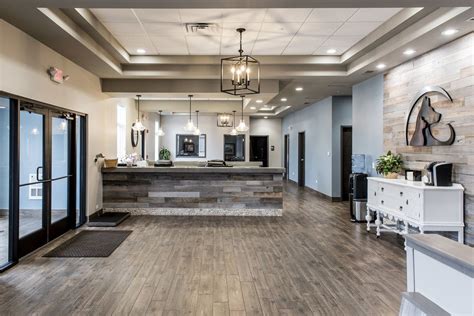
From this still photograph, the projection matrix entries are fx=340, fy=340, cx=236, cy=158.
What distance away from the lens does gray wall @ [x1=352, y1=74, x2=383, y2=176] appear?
6719 mm

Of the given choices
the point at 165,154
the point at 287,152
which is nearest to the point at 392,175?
the point at 165,154

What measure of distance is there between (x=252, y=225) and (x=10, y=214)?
12.7 ft

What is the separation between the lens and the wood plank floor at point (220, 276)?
3.07 meters

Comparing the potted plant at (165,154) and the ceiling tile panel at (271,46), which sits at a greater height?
the ceiling tile panel at (271,46)

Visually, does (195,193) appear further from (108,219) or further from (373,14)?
(373,14)

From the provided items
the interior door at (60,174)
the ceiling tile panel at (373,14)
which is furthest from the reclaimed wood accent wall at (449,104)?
the interior door at (60,174)

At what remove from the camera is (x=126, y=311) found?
117 inches

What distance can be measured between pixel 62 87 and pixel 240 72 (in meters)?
2.86

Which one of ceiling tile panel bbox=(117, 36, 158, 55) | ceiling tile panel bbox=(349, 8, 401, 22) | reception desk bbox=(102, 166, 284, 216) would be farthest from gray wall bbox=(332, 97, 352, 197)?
ceiling tile panel bbox=(117, 36, 158, 55)

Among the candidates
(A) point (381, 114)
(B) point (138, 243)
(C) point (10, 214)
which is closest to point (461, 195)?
(A) point (381, 114)

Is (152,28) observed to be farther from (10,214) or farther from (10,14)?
(10,214)

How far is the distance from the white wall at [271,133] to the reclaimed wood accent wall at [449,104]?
9.91m

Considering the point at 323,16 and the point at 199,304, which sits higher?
the point at 323,16

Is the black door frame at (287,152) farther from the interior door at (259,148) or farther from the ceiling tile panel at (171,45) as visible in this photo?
the ceiling tile panel at (171,45)
